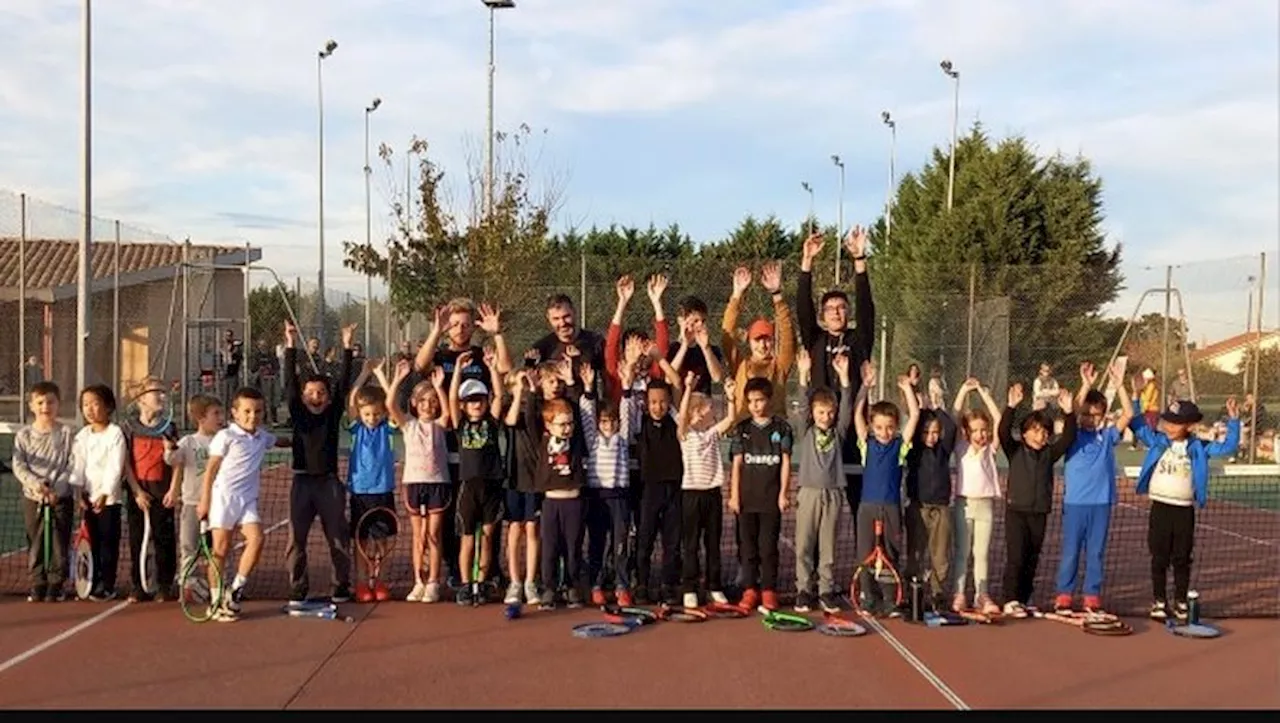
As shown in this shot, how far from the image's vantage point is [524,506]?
7777 mm

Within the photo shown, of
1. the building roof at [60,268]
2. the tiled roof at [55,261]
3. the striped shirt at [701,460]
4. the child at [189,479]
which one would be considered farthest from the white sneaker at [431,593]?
the tiled roof at [55,261]

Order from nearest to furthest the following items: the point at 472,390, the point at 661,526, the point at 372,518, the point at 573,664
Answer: the point at 573,664, the point at 472,390, the point at 661,526, the point at 372,518

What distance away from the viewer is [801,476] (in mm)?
7816

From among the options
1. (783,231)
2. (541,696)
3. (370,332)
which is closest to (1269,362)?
(370,332)

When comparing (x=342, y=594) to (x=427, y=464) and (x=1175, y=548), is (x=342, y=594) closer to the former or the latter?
(x=427, y=464)

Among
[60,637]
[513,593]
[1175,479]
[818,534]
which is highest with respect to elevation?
[1175,479]

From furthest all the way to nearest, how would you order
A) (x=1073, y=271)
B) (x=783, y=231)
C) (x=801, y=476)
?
(x=783, y=231) < (x=1073, y=271) < (x=801, y=476)

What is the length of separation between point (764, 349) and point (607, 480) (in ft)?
4.41

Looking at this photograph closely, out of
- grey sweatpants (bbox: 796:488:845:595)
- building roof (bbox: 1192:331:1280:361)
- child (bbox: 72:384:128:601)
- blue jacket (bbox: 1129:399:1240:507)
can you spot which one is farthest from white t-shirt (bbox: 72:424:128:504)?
building roof (bbox: 1192:331:1280:361)

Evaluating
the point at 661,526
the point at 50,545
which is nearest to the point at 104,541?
the point at 50,545

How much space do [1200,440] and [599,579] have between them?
13.4 feet

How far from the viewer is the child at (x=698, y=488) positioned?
7793mm

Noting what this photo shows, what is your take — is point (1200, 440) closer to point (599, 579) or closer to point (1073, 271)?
point (599, 579)
